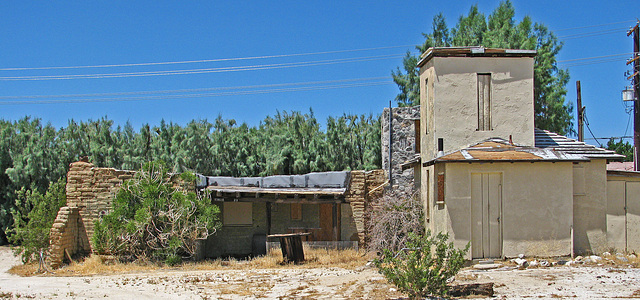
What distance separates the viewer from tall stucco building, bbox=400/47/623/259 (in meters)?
13.5

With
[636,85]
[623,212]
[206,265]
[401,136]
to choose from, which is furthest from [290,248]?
[636,85]

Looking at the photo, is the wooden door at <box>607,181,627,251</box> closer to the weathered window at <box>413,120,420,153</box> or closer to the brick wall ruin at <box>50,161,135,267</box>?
the weathered window at <box>413,120,420,153</box>

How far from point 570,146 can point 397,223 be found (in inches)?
202

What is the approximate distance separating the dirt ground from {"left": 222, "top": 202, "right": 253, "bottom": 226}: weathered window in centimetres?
554

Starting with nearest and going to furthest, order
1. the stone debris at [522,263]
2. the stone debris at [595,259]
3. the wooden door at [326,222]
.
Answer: the stone debris at [522,263]
the stone debris at [595,259]
the wooden door at [326,222]

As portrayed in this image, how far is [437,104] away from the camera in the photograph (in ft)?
48.4

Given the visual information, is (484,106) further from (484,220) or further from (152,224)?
(152,224)

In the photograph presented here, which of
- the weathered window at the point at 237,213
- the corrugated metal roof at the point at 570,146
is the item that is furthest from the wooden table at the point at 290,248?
the corrugated metal roof at the point at 570,146

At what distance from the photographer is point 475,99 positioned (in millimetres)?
14734

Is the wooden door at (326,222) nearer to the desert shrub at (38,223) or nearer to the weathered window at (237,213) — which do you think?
the weathered window at (237,213)

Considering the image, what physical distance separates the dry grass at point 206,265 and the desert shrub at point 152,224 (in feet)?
1.24

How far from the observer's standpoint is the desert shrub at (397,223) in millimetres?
16062

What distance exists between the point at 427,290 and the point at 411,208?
666cm

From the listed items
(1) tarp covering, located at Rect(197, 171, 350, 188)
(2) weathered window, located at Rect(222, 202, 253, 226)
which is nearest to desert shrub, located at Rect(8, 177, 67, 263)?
(1) tarp covering, located at Rect(197, 171, 350, 188)
